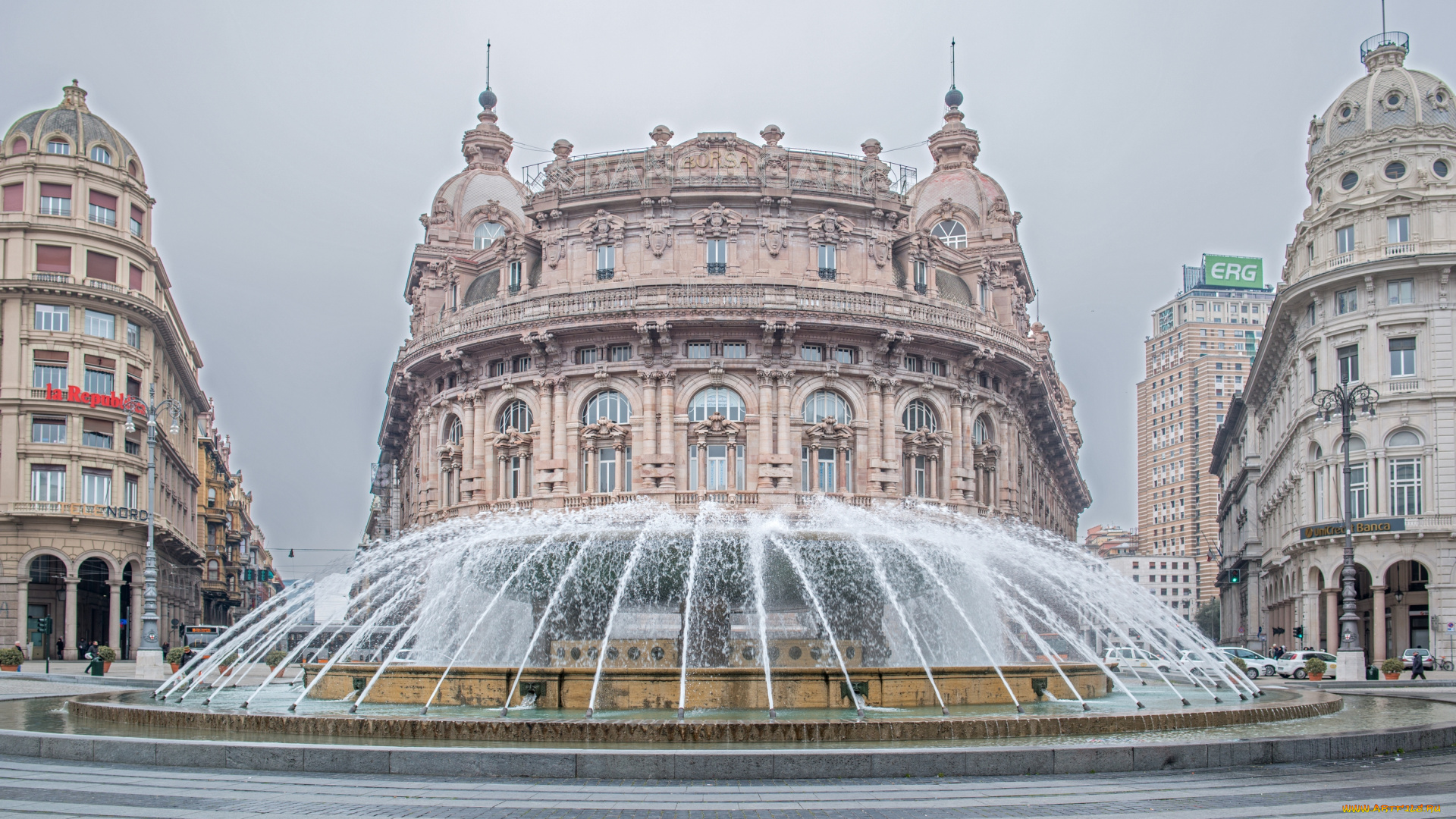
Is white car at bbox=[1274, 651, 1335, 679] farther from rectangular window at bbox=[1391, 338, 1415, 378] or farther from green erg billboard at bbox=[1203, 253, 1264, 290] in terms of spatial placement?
green erg billboard at bbox=[1203, 253, 1264, 290]

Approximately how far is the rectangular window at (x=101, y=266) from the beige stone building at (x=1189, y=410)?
14239cm

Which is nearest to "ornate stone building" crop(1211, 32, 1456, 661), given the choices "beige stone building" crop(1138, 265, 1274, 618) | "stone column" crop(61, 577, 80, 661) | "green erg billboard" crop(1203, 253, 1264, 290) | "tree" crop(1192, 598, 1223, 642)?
"stone column" crop(61, 577, 80, 661)

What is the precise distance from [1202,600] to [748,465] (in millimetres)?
151501

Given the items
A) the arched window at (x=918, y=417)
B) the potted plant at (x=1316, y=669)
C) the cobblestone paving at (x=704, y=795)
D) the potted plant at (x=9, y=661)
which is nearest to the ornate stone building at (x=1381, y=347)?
the potted plant at (x=1316, y=669)

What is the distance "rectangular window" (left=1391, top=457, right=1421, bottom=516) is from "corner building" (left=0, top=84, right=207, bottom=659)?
5353 cm

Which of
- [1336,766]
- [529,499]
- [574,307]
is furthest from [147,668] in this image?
[1336,766]

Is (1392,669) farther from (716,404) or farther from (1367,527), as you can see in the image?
(716,404)

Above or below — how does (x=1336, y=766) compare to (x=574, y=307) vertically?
below

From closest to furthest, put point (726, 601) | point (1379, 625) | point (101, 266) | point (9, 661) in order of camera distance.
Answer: point (726, 601)
point (9, 661)
point (1379, 625)
point (101, 266)

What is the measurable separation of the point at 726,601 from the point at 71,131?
43213mm

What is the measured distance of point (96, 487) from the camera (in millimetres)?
60281

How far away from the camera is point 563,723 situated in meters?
16.2

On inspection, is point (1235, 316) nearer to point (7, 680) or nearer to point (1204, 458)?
point (1204, 458)

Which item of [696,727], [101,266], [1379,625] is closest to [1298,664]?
[1379,625]
